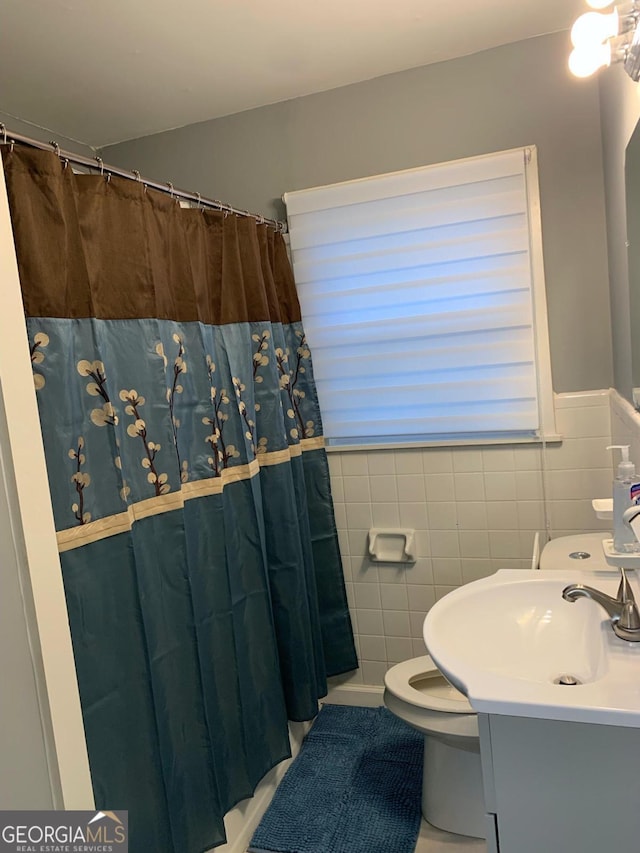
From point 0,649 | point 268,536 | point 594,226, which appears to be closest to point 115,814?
point 0,649

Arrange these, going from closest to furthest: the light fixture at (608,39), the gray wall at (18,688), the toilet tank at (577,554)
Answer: the gray wall at (18,688) → the light fixture at (608,39) → the toilet tank at (577,554)

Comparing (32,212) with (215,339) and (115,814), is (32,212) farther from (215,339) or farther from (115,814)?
(115,814)

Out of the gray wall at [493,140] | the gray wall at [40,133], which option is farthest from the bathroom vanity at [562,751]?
the gray wall at [40,133]

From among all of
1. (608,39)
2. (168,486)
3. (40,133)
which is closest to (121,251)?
(168,486)

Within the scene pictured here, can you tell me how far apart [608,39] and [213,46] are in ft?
3.90

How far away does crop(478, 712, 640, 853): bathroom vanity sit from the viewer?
3.33ft

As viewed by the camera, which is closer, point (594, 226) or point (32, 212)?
point (32, 212)

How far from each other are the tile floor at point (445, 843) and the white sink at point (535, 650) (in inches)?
32.7

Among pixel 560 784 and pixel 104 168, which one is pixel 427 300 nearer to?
pixel 104 168

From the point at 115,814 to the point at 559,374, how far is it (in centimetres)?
182

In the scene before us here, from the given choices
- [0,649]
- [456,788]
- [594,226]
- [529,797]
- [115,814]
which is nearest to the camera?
[0,649]

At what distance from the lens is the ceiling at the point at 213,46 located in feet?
5.70

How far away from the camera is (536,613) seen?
1490 millimetres

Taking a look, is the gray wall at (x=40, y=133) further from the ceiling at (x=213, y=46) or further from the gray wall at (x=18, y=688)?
the gray wall at (x=18, y=688)
